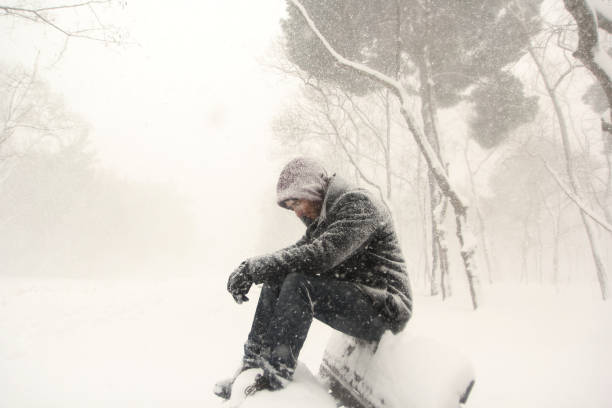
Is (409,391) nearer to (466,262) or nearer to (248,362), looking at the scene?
(248,362)

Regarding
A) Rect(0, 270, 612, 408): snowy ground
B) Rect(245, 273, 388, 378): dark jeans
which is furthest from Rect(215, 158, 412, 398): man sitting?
Rect(0, 270, 612, 408): snowy ground

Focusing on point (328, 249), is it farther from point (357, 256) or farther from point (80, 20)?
point (80, 20)

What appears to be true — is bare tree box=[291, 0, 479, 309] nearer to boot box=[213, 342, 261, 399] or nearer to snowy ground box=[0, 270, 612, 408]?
snowy ground box=[0, 270, 612, 408]

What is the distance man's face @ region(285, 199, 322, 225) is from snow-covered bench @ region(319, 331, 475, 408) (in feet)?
2.89

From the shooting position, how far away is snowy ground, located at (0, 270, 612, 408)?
3441mm

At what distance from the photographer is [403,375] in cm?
156

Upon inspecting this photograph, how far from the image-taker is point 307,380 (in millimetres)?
1818

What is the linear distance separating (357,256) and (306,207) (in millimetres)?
552

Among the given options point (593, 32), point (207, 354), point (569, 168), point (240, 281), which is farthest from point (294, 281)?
point (569, 168)

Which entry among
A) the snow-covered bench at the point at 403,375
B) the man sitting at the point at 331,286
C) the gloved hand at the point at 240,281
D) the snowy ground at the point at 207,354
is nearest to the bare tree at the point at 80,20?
the snowy ground at the point at 207,354

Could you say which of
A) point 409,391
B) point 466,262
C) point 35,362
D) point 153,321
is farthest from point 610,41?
point 35,362

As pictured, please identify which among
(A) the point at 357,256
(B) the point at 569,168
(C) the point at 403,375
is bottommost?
(C) the point at 403,375

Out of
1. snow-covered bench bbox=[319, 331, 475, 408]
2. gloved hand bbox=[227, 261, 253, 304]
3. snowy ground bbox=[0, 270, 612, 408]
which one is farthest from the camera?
snowy ground bbox=[0, 270, 612, 408]

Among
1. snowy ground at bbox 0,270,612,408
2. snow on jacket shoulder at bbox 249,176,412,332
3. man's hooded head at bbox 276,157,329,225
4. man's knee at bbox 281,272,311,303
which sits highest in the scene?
man's hooded head at bbox 276,157,329,225
